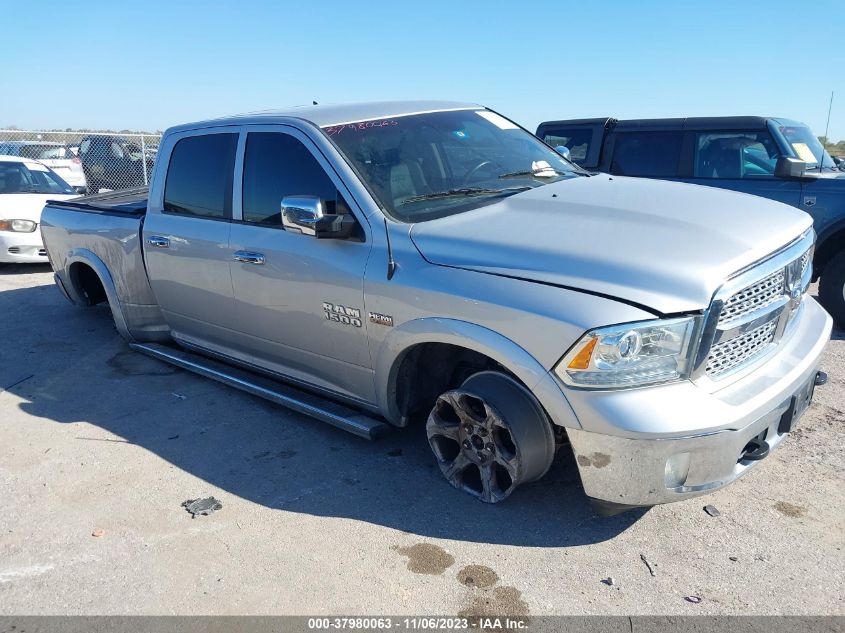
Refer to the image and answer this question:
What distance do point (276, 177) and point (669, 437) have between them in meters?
2.72

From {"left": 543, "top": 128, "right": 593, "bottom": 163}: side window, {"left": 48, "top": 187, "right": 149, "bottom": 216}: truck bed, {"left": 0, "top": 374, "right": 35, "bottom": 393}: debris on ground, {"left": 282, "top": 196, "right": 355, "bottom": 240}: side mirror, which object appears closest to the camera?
A: {"left": 282, "top": 196, "right": 355, "bottom": 240}: side mirror

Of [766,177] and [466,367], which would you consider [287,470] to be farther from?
[766,177]

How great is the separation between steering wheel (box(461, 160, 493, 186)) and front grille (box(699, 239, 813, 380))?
5.38 ft

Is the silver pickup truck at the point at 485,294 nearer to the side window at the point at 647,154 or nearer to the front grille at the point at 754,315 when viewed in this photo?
the front grille at the point at 754,315

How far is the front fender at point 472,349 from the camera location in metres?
2.96

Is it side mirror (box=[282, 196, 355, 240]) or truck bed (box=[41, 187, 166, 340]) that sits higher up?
side mirror (box=[282, 196, 355, 240])

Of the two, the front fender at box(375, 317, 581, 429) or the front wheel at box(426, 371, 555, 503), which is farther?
the front wheel at box(426, 371, 555, 503)

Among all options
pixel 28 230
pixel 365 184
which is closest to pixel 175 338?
pixel 365 184

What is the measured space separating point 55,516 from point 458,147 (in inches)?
116

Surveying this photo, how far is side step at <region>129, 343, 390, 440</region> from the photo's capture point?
12.8 feet

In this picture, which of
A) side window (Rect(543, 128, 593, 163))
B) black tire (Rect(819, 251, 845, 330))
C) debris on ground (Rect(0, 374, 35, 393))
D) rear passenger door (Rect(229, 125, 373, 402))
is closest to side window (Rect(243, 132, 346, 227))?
rear passenger door (Rect(229, 125, 373, 402))

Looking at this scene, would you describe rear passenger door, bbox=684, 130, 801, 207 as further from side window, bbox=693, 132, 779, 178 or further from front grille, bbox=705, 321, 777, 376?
front grille, bbox=705, 321, 777, 376

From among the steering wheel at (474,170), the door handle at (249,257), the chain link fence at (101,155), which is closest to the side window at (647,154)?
the steering wheel at (474,170)

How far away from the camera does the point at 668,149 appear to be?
25.6ft
